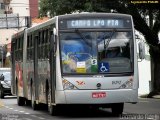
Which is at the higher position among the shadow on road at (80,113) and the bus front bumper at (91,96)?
the bus front bumper at (91,96)

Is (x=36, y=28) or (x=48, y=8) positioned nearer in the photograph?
(x=36, y=28)

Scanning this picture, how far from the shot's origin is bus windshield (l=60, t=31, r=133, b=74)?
19.8m

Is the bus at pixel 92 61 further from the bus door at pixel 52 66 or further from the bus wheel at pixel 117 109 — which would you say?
the bus wheel at pixel 117 109

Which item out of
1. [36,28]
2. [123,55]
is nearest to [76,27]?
[123,55]

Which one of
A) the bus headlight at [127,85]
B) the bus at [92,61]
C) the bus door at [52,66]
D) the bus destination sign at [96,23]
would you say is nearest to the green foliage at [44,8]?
the bus at [92,61]

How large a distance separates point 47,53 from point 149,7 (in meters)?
13.7

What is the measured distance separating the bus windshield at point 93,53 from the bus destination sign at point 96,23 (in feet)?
0.86

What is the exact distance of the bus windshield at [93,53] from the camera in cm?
1980

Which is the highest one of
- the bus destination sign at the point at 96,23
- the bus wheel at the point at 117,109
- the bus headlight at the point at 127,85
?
the bus destination sign at the point at 96,23

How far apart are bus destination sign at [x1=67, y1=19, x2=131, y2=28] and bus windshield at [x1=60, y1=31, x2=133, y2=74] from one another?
0.26 meters

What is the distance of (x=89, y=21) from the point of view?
2033 centimetres

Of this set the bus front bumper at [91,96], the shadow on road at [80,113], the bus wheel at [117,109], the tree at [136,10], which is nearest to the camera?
the bus front bumper at [91,96]

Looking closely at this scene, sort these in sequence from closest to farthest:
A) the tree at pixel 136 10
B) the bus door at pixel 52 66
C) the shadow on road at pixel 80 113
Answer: the bus door at pixel 52 66, the shadow on road at pixel 80 113, the tree at pixel 136 10

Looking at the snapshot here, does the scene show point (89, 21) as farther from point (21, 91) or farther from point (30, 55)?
point (21, 91)
